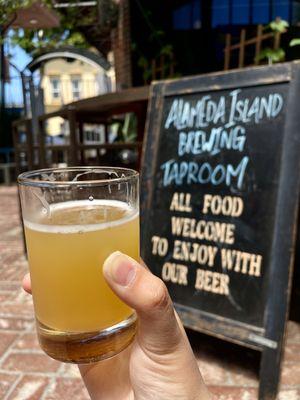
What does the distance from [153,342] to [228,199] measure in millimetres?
1497

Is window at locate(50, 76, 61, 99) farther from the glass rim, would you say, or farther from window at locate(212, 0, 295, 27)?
the glass rim

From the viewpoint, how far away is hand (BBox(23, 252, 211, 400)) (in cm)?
95

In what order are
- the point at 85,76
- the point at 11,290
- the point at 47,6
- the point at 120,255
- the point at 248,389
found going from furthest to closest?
the point at 85,76 → the point at 11,290 → the point at 47,6 → the point at 248,389 → the point at 120,255

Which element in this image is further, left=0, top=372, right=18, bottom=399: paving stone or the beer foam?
left=0, top=372, right=18, bottom=399: paving stone

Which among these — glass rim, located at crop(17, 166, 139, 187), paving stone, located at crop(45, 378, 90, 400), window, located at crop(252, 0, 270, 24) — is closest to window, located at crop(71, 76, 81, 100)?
window, located at crop(252, 0, 270, 24)

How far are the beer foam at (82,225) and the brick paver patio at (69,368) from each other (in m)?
1.69

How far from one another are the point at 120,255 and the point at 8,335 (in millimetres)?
2477

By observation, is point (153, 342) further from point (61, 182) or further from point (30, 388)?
point (30, 388)

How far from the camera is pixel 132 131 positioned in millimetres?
7496

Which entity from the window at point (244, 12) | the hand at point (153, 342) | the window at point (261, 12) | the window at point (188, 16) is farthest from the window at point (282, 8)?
the hand at point (153, 342)

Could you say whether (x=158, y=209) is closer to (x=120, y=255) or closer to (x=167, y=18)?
(x=120, y=255)

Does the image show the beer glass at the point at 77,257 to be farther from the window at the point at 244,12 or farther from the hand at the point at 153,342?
the window at the point at 244,12

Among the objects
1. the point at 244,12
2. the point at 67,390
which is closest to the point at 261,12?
the point at 244,12

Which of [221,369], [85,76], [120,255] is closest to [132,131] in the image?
[221,369]
